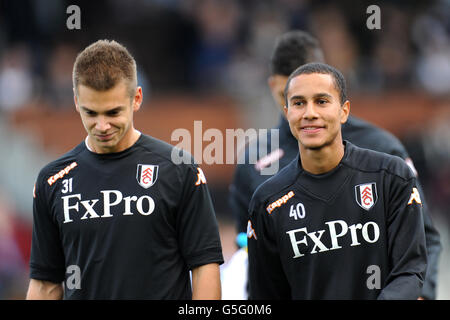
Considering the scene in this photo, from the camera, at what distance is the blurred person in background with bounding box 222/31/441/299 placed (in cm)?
542


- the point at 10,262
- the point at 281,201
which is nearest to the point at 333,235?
the point at 281,201

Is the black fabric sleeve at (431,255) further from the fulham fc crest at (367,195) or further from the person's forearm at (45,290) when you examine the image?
the person's forearm at (45,290)

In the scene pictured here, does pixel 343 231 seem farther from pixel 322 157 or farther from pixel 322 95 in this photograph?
pixel 322 95

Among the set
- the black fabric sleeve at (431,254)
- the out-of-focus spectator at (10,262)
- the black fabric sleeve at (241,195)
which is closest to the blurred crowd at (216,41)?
the out-of-focus spectator at (10,262)

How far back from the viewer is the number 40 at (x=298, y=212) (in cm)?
443

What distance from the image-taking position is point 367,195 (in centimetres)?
433

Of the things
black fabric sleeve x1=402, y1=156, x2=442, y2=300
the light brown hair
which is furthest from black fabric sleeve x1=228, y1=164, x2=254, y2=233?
the light brown hair

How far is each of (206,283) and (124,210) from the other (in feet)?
1.88

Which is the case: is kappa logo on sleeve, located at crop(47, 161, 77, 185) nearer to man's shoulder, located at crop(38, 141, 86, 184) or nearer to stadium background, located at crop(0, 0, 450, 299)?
man's shoulder, located at crop(38, 141, 86, 184)

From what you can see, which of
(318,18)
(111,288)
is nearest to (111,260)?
(111,288)

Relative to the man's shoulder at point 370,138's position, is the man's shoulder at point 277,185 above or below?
below

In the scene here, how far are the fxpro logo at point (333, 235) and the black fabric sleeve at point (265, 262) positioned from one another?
0.47 feet

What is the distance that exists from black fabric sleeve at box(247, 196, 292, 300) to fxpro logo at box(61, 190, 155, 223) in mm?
590
